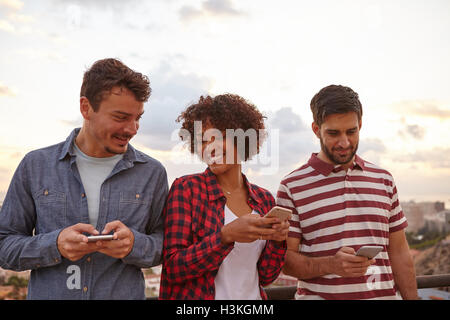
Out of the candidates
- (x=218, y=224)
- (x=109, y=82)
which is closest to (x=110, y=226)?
(x=218, y=224)

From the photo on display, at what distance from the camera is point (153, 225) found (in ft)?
9.37

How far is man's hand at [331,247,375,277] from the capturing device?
108 inches

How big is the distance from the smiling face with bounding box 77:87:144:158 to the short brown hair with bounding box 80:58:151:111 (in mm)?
35

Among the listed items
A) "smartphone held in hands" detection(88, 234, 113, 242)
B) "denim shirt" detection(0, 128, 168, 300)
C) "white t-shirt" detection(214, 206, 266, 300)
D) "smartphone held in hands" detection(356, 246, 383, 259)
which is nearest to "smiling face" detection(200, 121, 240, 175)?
"white t-shirt" detection(214, 206, 266, 300)

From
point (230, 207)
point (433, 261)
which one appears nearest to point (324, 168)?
point (230, 207)

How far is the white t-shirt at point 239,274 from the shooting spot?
262cm

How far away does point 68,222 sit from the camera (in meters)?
2.66

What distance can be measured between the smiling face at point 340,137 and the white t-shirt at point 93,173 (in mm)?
1561

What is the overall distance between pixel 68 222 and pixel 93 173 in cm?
36

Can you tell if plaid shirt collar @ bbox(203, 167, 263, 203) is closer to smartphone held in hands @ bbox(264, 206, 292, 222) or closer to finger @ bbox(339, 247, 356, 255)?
smartphone held in hands @ bbox(264, 206, 292, 222)

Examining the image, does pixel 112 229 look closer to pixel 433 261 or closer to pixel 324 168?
pixel 324 168

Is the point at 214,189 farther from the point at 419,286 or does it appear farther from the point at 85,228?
the point at 419,286

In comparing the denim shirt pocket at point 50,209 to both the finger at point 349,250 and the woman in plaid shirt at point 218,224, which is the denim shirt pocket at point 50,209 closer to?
the woman in plaid shirt at point 218,224

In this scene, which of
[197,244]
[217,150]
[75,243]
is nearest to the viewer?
[75,243]
